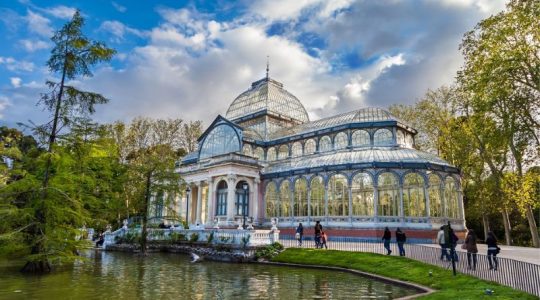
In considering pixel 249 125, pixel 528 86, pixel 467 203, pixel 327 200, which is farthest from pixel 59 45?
pixel 467 203

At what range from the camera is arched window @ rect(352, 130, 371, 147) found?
38272 millimetres

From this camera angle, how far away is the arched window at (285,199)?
38.5m

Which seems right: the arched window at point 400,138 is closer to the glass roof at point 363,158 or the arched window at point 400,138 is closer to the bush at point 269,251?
the glass roof at point 363,158

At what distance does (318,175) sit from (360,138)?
21.1 feet

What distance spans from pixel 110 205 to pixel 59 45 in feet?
56.3

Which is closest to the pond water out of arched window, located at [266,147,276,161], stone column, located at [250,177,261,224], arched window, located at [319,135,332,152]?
stone column, located at [250,177,261,224]

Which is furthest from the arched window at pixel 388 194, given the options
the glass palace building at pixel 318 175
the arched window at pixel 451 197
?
the arched window at pixel 451 197

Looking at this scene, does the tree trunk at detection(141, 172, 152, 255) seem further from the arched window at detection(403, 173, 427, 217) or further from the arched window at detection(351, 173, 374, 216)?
the arched window at detection(403, 173, 427, 217)

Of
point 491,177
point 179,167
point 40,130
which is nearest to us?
point 40,130

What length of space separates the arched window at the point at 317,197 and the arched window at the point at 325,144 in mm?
5469

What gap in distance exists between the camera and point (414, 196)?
32.6 metres

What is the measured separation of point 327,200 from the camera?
34.7 metres

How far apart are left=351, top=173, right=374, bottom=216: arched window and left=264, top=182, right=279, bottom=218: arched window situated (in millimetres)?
8910

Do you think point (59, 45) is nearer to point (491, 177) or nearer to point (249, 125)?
point (249, 125)
